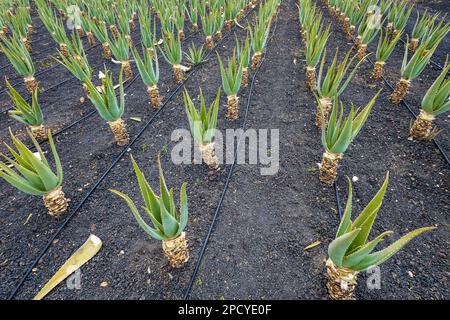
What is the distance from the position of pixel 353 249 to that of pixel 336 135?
3.49ft

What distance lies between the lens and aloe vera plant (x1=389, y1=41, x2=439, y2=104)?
3.06 m

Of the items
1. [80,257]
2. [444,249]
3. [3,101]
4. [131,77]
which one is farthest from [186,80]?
[444,249]

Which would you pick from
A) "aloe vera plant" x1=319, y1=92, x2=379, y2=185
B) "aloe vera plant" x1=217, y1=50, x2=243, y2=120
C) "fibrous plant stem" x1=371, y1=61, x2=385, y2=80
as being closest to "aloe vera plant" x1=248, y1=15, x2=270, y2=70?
"aloe vera plant" x1=217, y1=50, x2=243, y2=120

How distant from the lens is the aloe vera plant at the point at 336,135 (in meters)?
2.13

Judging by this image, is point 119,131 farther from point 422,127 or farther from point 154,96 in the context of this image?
point 422,127

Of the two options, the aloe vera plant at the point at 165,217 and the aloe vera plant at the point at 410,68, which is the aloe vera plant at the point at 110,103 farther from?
the aloe vera plant at the point at 410,68

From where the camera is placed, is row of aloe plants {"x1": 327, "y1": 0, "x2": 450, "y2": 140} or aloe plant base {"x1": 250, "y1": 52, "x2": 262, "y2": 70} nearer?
row of aloe plants {"x1": 327, "y1": 0, "x2": 450, "y2": 140}

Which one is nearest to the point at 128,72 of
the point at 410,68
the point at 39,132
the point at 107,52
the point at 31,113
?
the point at 107,52

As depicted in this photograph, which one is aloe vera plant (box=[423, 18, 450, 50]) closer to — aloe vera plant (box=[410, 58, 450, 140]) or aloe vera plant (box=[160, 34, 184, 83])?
aloe vera plant (box=[410, 58, 450, 140])

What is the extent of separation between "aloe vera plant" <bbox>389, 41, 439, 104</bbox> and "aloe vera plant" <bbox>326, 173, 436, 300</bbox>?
2.40 meters

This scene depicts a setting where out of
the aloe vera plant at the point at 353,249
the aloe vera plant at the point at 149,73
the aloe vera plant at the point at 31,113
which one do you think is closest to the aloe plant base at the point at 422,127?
the aloe vera plant at the point at 353,249

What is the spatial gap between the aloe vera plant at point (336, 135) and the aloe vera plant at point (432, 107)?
814 mm

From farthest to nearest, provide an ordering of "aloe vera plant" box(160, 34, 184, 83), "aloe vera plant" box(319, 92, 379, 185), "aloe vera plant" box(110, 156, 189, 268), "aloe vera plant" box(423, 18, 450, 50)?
"aloe vera plant" box(160, 34, 184, 83) → "aloe vera plant" box(423, 18, 450, 50) → "aloe vera plant" box(319, 92, 379, 185) → "aloe vera plant" box(110, 156, 189, 268)
